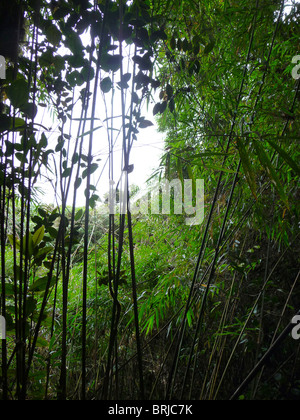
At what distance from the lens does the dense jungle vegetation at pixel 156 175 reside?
605 millimetres

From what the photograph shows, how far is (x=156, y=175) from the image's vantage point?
3.97 ft

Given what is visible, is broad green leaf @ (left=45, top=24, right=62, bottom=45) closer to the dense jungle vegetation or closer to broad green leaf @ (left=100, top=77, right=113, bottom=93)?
the dense jungle vegetation

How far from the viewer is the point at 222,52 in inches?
45.5

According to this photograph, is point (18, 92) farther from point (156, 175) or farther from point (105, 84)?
point (156, 175)

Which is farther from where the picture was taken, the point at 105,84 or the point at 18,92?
the point at 105,84

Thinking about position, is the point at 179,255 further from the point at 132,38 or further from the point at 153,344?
the point at 132,38

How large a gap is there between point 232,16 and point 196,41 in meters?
0.42

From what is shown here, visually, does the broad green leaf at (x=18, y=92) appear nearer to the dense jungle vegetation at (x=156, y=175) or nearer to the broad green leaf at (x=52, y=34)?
the dense jungle vegetation at (x=156, y=175)

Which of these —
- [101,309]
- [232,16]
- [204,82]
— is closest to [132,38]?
[204,82]

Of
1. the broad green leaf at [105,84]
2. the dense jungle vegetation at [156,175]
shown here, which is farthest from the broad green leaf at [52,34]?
the broad green leaf at [105,84]

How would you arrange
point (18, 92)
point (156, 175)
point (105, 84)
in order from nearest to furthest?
point (18, 92)
point (105, 84)
point (156, 175)

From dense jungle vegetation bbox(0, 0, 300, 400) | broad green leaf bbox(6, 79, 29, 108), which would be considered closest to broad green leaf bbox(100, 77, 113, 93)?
dense jungle vegetation bbox(0, 0, 300, 400)

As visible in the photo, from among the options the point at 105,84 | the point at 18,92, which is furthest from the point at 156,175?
the point at 18,92
